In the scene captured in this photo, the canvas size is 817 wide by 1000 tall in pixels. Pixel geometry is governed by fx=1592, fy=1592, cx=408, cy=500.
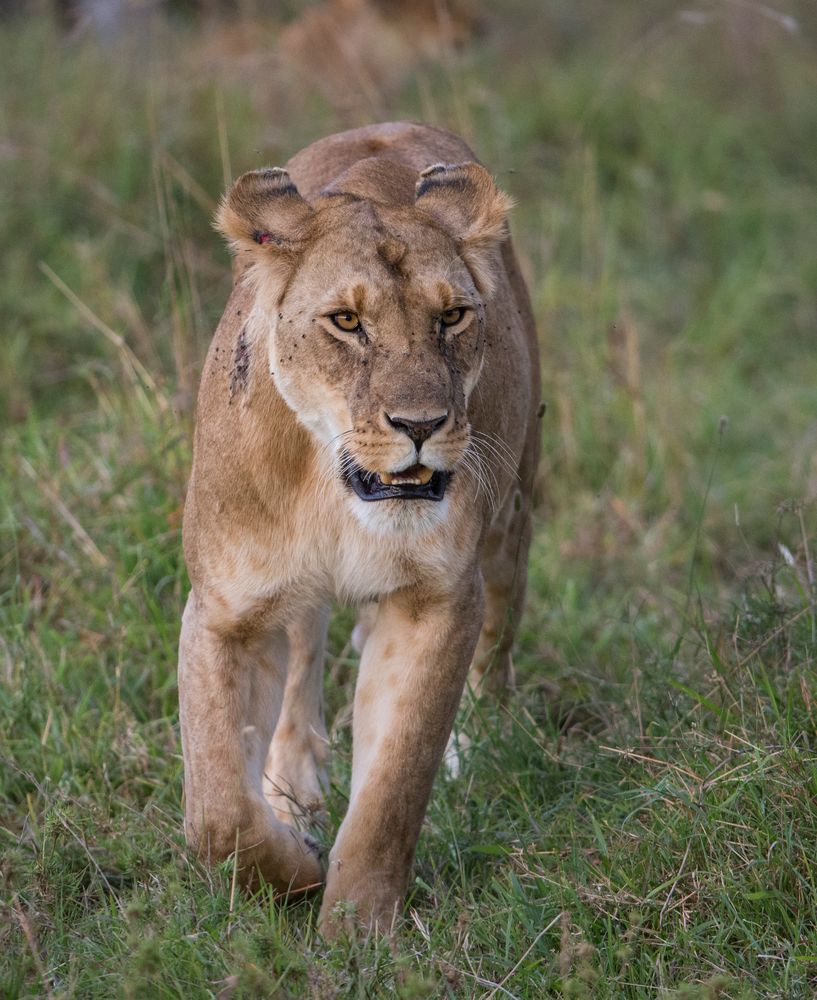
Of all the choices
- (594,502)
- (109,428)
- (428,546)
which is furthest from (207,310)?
(428,546)

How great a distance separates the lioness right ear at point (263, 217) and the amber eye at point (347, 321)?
0.21m

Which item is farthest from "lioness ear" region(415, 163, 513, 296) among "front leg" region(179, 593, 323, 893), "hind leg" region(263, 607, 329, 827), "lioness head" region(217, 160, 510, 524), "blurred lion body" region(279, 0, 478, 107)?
"blurred lion body" region(279, 0, 478, 107)

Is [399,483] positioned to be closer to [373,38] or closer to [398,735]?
[398,735]

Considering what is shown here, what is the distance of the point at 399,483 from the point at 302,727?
1282 mm

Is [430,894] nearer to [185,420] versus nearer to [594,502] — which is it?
[185,420]

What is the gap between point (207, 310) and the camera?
5.65 metres

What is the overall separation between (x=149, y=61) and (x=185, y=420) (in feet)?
13.0

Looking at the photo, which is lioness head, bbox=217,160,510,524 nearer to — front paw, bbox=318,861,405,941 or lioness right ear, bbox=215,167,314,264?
lioness right ear, bbox=215,167,314,264

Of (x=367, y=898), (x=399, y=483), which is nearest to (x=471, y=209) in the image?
(x=399, y=483)

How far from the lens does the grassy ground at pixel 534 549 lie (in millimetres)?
3012

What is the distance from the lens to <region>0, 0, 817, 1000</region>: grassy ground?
9.88 ft

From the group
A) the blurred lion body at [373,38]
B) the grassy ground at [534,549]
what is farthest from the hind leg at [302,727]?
the blurred lion body at [373,38]

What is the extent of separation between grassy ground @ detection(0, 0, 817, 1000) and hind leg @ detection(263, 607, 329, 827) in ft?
0.29

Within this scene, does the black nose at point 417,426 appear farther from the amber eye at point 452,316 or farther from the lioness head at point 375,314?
the amber eye at point 452,316
